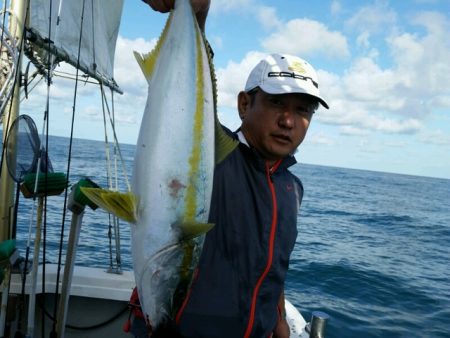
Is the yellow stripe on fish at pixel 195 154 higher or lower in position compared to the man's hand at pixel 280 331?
higher

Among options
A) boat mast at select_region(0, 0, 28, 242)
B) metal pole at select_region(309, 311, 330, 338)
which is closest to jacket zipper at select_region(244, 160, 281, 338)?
metal pole at select_region(309, 311, 330, 338)

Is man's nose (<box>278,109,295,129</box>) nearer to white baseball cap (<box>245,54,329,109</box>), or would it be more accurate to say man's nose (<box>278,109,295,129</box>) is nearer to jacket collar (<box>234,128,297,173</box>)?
white baseball cap (<box>245,54,329,109</box>)

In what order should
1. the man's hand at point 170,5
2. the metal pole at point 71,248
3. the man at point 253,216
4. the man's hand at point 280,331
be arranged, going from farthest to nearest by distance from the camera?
the metal pole at point 71,248 → the man's hand at point 280,331 → the man at point 253,216 → the man's hand at point 170,5

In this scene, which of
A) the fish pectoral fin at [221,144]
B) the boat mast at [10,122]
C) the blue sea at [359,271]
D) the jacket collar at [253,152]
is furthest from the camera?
the blue sea at [359,271]

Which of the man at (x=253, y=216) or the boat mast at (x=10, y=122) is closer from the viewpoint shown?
the man at (x=253, y=216)

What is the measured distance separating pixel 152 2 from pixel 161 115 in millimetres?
654

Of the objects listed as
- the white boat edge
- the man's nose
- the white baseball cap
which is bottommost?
the white boat edge

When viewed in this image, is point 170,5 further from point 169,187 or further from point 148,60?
point 169,187

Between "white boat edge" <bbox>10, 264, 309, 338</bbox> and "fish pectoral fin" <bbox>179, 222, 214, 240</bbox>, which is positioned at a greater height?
"fish pectoral fin" <bbox>179, 222, 214, 240</bbox>

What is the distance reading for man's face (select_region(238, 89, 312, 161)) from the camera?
2283mm

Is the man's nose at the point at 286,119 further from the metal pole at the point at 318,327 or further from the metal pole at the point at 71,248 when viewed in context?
the metal pole at the point at 318,327

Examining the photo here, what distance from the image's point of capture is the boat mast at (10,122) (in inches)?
152

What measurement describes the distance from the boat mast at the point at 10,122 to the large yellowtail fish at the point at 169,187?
2558 millimetres

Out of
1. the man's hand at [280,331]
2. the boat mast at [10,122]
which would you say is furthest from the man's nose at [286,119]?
the boat mast at [10,122]
